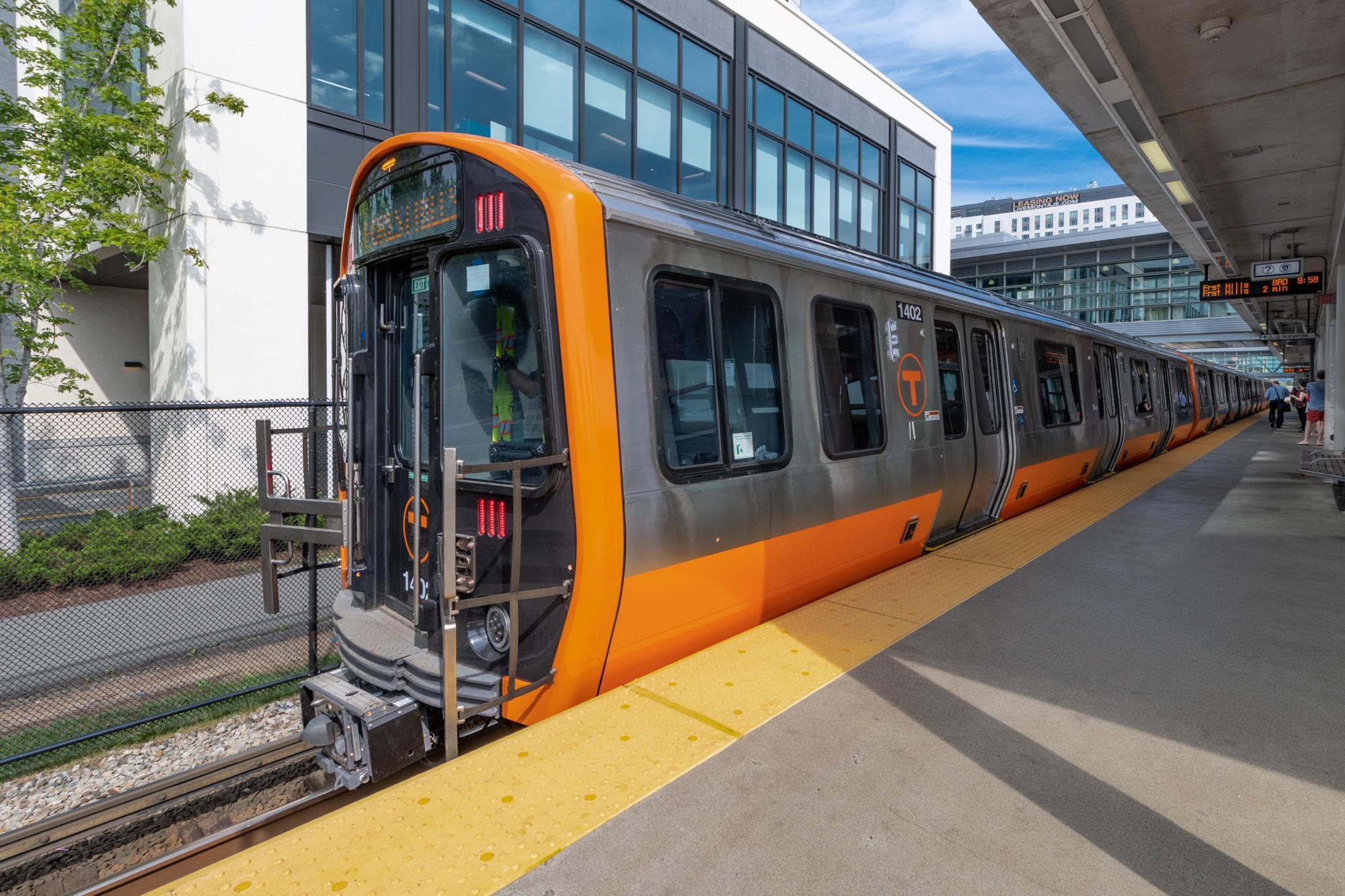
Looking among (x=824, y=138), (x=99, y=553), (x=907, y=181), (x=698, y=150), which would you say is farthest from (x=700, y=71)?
(x=99, y=553)

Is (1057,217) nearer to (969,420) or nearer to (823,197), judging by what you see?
(823,197)

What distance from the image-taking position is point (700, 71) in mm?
15469

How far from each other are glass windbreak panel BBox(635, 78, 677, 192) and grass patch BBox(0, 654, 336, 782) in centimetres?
1124

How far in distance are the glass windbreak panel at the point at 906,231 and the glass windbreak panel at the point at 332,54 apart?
15.6 meters

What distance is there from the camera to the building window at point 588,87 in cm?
1149

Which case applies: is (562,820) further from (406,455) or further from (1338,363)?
(1338,363)

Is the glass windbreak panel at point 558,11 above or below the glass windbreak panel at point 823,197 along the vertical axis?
above

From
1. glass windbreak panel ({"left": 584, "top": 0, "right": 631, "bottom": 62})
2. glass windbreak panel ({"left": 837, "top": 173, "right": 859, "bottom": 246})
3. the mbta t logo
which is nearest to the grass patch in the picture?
the mbta t logo

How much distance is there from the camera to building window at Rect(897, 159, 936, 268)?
22203 mm

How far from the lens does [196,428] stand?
348 inches

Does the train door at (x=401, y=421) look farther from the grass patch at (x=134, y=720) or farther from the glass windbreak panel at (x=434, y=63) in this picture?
the glass windbreak panel at (x=434, y=63)

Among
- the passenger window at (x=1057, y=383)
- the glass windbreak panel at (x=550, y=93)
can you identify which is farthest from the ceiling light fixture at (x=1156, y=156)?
the glass windbreak panel at (x=550, y=93)

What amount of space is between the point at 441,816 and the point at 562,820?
40 centimetres

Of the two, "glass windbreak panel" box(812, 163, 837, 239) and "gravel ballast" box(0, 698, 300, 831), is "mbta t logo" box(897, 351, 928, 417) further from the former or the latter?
"glass windbreak panel" box(812, 163, 837, 239)
